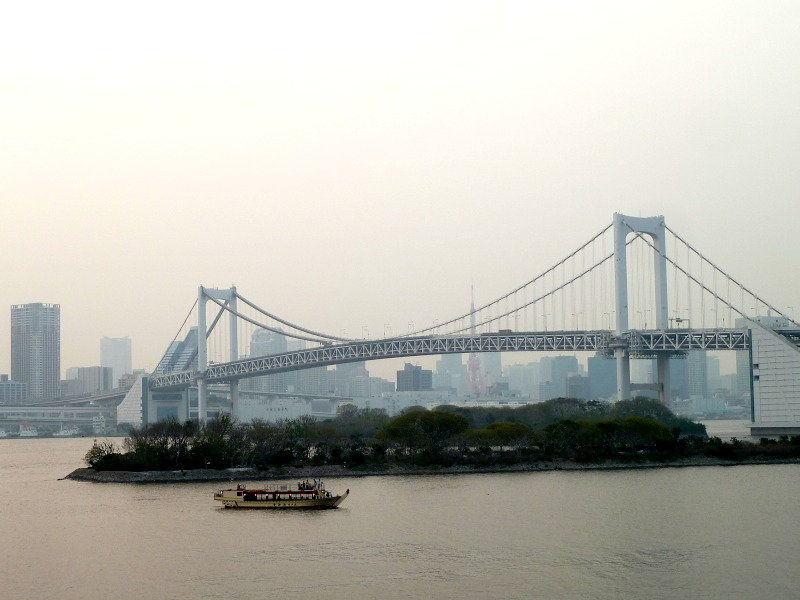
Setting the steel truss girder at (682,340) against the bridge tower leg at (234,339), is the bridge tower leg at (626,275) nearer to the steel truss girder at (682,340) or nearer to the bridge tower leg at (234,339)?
the steel truss girder at (682,340)

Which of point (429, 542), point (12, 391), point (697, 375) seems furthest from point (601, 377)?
point (429, 542)

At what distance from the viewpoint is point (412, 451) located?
39531mm

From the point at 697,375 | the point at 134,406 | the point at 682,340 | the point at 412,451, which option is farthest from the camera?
the point at 697,375

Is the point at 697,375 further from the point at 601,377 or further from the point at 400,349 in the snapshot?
the point at 400,349

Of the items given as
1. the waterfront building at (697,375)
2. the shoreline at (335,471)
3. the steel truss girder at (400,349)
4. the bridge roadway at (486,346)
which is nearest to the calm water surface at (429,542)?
the shoreline at (335,471)

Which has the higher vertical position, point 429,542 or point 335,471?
point 335,471

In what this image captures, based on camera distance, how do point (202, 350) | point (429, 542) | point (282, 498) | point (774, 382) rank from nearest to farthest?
point (429, 542) < point (282, 498) < point (774, 382) < point (202, 350)

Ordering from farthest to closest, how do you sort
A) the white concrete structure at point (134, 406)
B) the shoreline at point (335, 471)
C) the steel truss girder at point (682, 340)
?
the white concrete structure at point (134, 406), the steel truss girder at point (682, 340), the shoreline at point (335, 471)

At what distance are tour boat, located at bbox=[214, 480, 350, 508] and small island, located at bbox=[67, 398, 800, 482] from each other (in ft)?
20.1

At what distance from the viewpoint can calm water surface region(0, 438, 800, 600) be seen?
18.5m

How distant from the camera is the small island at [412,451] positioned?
3628 centimetres

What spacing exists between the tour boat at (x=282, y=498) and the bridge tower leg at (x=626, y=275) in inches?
980

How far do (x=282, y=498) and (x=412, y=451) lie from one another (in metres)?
11.2

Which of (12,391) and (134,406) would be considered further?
(12,391)
